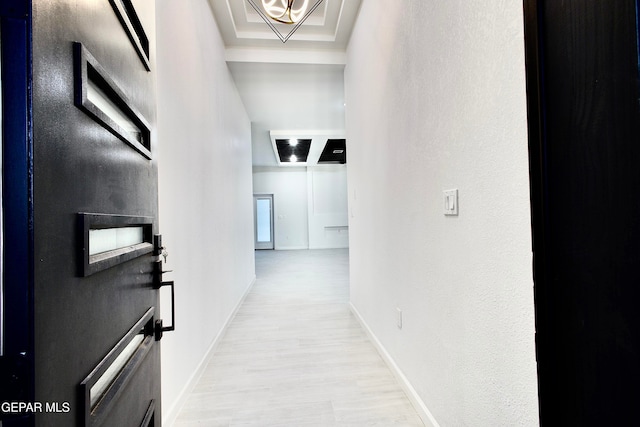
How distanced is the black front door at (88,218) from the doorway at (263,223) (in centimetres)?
893

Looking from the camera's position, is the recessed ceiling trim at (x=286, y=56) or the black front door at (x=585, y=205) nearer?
the black front door at (x=585, y=205)

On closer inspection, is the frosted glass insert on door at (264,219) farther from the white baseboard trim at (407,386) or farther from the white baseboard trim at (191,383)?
the white baseboard trim at (407,386)

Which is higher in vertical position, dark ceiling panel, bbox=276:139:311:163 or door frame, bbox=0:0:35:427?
dark ceiling panel, bbox=276:139:311:163

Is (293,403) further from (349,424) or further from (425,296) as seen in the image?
(425,296)

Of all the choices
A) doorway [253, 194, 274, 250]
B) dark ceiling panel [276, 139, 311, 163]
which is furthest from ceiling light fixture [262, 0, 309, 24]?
doorway [253, 194, 274, 250]

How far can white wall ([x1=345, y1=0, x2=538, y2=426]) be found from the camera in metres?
0.91

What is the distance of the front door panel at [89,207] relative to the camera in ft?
1.63

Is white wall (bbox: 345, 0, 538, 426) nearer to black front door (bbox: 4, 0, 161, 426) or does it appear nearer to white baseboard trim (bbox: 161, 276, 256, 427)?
black front door (bbox: 4, 0, 161, 426)

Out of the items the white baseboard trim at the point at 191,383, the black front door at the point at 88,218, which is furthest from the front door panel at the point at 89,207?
the white baseboard trim at the point at 191,383

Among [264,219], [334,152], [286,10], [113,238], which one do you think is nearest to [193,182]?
[113,238]

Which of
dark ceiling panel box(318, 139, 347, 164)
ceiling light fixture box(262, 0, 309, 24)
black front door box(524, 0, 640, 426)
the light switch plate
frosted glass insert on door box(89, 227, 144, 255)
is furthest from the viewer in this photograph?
dark ceiling panel box(318, 139, 347, 164)

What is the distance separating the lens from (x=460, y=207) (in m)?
1.21

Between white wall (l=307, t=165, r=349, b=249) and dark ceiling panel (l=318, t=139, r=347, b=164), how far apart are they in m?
0.79

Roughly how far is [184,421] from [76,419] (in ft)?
4.47
